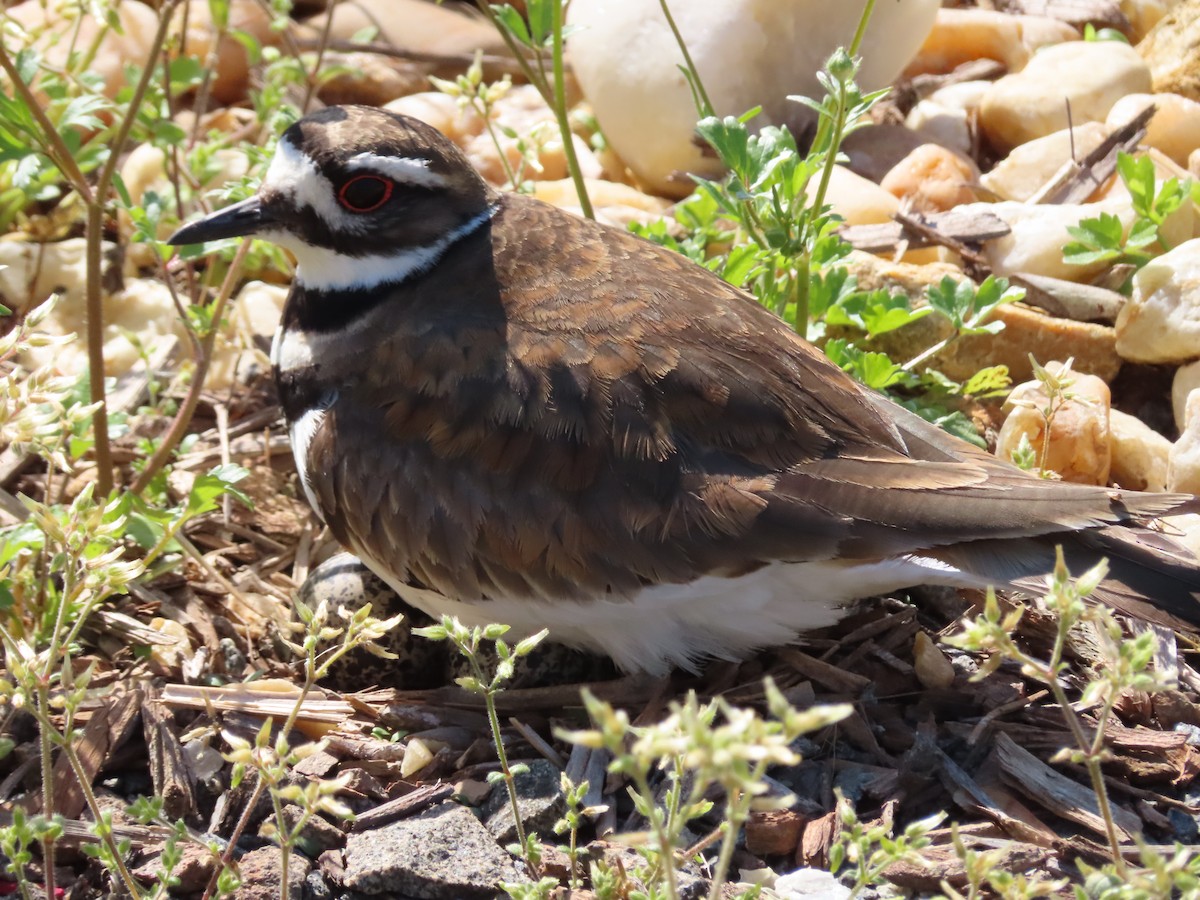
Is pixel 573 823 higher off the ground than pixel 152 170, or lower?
lower

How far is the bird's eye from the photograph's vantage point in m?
3.64

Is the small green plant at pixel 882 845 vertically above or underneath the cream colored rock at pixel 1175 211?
underneath

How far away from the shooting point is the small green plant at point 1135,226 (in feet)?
14.1

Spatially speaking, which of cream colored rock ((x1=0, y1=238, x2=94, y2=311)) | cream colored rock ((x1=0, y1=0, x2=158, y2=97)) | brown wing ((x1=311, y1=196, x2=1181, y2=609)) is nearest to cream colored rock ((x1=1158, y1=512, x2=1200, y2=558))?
brown wing ((x1=311, y1=196, x2=1181, y2=609))

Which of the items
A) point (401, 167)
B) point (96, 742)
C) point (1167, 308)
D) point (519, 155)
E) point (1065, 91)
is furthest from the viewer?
point (519, 155)

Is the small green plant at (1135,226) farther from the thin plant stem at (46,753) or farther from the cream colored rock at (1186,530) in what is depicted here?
the thin plant stem at (46,753)

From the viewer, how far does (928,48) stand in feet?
19.9

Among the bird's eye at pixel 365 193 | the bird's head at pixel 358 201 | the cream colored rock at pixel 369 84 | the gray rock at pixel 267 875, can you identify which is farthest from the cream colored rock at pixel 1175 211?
the gray rock at pixel 267 875

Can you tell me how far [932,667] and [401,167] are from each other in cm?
196

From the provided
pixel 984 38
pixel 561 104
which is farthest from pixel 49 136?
pixel 984 38

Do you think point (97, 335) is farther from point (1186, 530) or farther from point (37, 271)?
point (1186, 530)

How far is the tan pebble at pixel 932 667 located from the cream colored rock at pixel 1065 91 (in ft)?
8.87

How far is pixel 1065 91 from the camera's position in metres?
5.30

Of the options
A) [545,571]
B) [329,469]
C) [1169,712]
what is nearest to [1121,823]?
[1169,712]
